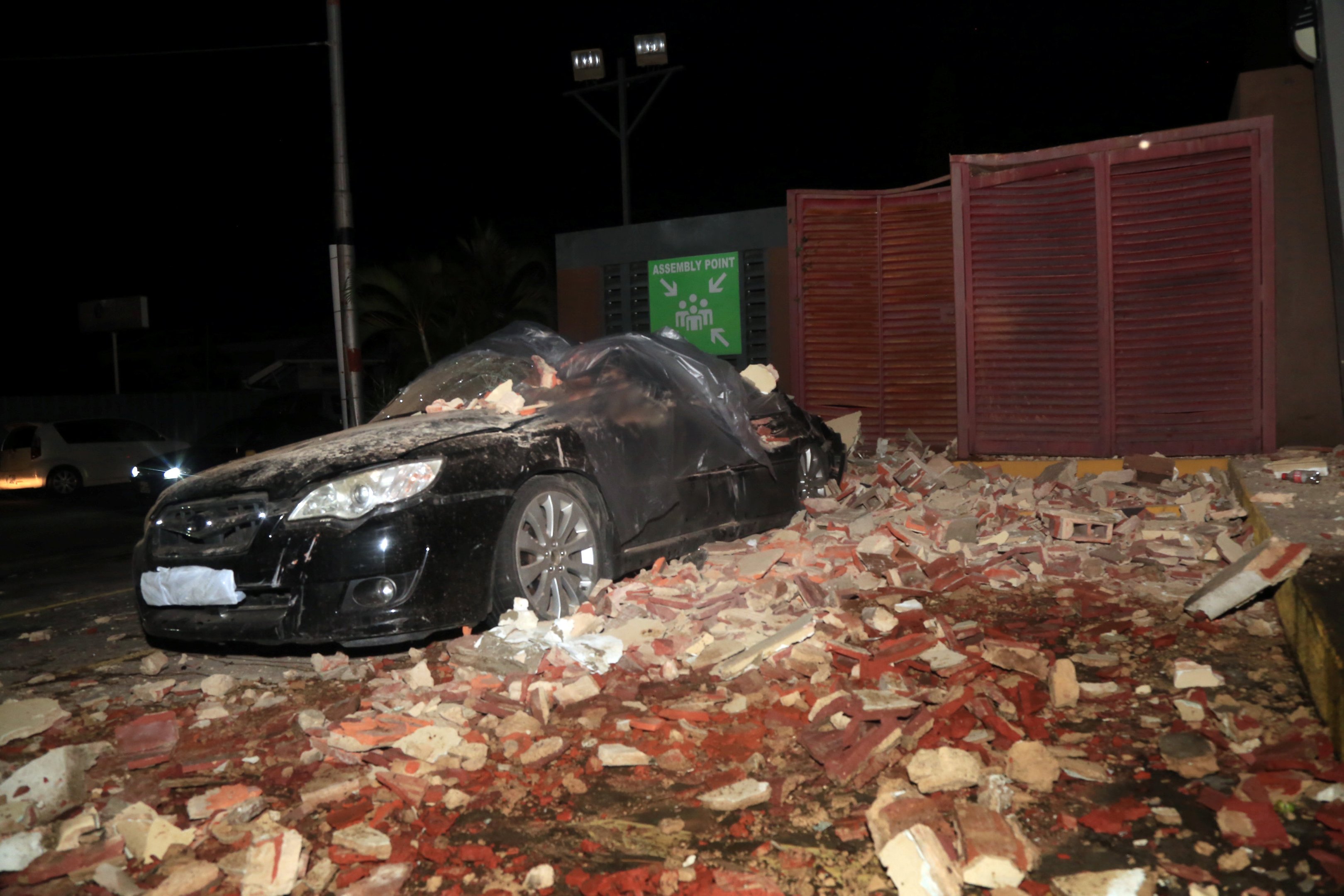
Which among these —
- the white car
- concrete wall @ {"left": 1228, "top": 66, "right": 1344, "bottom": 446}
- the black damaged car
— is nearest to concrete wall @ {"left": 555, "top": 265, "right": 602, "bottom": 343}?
the black damaged car

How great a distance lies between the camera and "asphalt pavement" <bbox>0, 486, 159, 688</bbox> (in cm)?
505

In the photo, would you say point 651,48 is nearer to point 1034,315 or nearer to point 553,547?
point 1034,315

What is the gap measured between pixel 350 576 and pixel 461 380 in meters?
2.24

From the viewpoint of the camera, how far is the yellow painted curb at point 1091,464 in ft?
26.1

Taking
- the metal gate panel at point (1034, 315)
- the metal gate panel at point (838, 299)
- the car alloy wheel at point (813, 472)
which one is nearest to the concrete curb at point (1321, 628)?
the car alloy wheel at point (813, 472)

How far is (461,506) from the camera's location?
4281 millimetres

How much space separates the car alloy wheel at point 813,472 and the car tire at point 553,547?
268 cm

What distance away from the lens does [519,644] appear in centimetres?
418

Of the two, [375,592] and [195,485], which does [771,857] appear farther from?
[195,485]

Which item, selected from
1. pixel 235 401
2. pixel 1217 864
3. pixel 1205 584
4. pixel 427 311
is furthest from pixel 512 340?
pixel 235 401

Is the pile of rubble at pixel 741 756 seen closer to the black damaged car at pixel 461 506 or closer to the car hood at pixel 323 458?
the black damaged car at pixel 461 506

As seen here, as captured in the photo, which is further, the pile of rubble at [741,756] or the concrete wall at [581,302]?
the concrete wall at [581,302]

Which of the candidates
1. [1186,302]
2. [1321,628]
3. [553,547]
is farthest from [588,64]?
[1321,628]

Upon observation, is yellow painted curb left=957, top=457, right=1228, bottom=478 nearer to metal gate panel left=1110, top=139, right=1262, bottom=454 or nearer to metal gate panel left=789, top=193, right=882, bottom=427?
metal gate panel left=1110, top=139, right=1262, bottom=454
